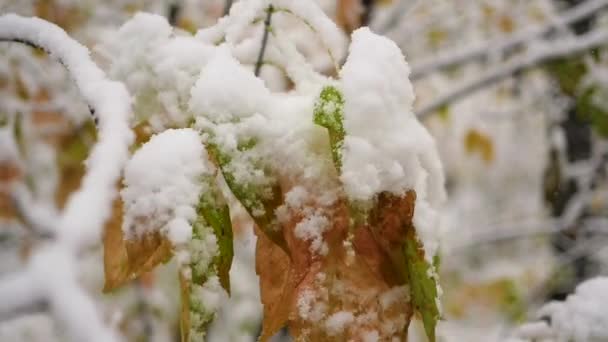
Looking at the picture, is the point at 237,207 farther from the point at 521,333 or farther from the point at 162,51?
the point at 521,333

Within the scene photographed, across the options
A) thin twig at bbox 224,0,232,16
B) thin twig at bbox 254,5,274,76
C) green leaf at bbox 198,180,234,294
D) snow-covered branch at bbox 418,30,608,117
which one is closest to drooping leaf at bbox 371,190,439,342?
green leaf at bbox 198,180,234,294

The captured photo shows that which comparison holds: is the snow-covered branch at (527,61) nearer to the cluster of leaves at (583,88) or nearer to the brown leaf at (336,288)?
the cluster of leaves at (583,88)

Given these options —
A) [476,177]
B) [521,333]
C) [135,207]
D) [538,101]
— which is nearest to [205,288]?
[135,207]

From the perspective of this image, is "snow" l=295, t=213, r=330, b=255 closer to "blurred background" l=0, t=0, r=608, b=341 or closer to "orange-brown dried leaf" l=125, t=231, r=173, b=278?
"orange-brown dried leaf" l=125, t=231, r=173, b=278

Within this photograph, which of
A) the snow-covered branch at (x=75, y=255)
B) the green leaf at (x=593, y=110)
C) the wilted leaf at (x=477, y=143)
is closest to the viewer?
the snow-covered branch at (x=75, y=255)

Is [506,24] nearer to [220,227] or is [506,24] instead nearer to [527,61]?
[527,61]

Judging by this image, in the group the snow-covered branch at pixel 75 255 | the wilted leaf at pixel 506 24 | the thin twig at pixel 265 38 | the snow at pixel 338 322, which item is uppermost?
the wilted leaf at pixel 506 24

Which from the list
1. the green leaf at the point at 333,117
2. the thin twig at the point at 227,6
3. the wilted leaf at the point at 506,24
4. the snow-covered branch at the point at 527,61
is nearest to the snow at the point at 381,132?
the green leaf at the point at 333,117
